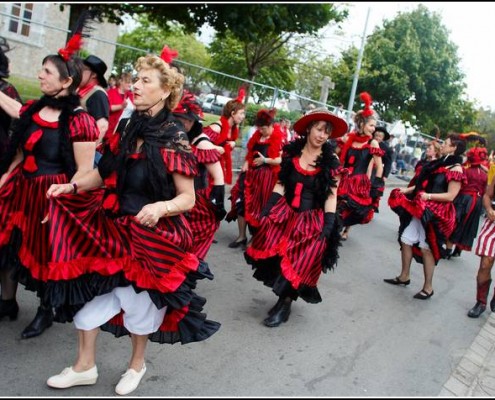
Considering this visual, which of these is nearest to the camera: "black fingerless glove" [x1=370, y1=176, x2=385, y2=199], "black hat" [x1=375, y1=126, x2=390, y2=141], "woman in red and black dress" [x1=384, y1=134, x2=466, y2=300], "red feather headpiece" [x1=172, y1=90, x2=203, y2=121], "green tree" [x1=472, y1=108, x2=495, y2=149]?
"red feather headpiece" [x1=172, y1=90, x2=203, y2=121]

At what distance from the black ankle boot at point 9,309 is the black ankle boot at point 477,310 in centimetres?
488

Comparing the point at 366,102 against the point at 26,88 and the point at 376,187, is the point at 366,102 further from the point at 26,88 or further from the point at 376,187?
the point at 26,88

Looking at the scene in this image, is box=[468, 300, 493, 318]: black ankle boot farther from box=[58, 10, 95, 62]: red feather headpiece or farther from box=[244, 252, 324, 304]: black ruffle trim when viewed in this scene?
box=[58, 10, 95, 62]: red feather headpiece

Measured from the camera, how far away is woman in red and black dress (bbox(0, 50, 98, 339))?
348 centimetres

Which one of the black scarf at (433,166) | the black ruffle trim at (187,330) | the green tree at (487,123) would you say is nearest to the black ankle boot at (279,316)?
the black ruffle trim at (187,330)

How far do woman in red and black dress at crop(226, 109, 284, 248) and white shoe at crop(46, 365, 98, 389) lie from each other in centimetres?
383

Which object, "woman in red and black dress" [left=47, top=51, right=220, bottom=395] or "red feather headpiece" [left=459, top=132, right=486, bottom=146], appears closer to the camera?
"woman in red and black dress" [left=47, top=51, right=220, bottom=395]

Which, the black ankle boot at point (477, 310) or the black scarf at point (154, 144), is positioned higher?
the black scarf at point (154, 144)

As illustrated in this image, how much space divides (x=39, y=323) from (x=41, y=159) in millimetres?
1223

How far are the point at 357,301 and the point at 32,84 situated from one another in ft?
24.5

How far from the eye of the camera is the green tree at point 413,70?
30.1m

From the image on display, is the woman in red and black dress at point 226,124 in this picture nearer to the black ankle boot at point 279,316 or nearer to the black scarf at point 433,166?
the black ankle boot at point 279,316

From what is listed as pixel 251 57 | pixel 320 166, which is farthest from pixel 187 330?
pixel 251 57

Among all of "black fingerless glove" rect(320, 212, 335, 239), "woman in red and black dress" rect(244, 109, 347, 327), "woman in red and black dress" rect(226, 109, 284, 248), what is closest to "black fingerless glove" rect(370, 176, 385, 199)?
"woman in red and black dress" rect(226, 109, 284, 248)
